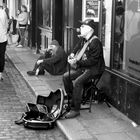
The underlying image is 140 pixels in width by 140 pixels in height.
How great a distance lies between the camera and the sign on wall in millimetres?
8555

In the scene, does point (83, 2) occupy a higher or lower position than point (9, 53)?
higher

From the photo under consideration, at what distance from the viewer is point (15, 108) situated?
24.5 feet

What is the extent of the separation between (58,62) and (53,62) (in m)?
0.15

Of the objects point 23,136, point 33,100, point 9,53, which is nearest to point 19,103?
point 33,100

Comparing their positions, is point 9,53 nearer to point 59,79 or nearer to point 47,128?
point 59,79

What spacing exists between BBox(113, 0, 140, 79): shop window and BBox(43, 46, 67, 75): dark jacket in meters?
2.47

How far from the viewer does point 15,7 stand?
69.6 feet

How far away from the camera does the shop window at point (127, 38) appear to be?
20.3 feet

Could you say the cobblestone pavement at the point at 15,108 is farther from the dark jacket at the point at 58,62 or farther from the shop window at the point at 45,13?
the shop window at the point at 45,13

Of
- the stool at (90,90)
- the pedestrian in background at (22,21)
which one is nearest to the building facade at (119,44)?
the stool at (90,90)

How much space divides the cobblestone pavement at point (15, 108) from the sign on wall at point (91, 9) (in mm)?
2111

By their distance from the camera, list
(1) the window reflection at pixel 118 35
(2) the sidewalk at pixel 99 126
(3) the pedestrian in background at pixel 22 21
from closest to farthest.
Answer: (2) the sidewalk at pixel 99 126, (1) the window reflection at pixel 118 35, (3) the pedestrian in background at pixel 22 21

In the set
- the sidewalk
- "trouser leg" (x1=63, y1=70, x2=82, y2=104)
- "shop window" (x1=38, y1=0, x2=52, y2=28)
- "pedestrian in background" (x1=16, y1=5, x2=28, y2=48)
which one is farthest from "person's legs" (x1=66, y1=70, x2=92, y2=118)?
"pedestrian in background" (x1=16, y1=5, x2=28, y2=48)

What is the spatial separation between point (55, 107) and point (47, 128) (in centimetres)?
58
